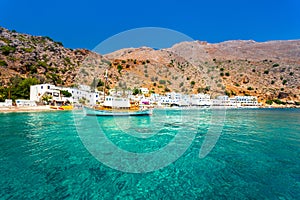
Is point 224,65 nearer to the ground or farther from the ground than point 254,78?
farther from the ground

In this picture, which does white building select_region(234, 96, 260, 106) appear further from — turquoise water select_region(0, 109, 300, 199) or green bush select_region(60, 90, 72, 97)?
turquoise water select_region(0, 109, 300, 199)

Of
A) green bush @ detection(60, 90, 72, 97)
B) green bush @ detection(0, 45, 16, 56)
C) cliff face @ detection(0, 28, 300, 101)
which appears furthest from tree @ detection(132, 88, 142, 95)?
green bush @ detection(0, 45, 16, 56)

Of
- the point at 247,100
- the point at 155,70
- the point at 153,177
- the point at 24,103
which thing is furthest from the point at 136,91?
the point at 153,177

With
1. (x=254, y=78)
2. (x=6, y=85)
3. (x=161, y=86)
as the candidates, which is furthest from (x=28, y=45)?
(x=254, y=78)

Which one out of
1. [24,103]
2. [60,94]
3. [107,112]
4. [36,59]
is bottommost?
[107,112]

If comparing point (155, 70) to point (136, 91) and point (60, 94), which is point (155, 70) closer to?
point (136, 91)

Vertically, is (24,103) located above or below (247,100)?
below

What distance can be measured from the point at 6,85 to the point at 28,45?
27.1m

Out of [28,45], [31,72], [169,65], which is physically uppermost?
[28,45]

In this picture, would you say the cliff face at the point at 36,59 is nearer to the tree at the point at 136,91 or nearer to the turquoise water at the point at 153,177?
the tree at the point at 136,91

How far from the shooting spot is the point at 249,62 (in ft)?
265

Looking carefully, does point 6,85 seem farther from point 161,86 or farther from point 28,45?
point 161,86

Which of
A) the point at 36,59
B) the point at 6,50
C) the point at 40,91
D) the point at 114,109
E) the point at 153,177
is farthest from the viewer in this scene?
the point at 36,59

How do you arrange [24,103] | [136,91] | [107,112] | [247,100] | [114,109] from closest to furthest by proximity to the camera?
[107,112]
[114,109]
[24,103]
[136,91]
[247,100]
